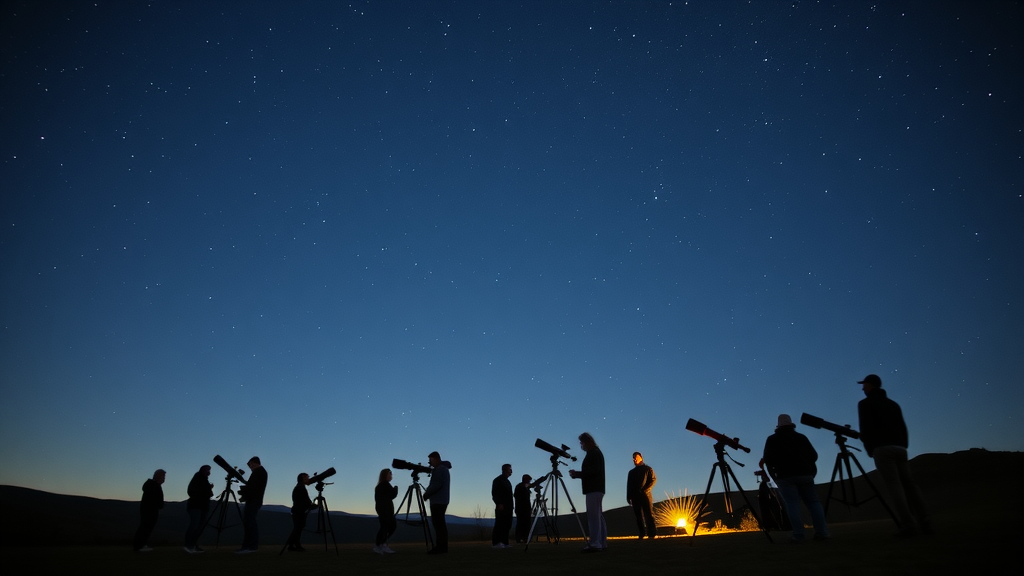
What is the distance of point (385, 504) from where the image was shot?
1178 cm

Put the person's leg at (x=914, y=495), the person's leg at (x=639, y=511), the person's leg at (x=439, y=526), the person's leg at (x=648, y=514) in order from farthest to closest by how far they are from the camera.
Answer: the person's leg at (x=639, y=511) → the person's leg at (x=648, y=514) → the person's leg at (x=439, y=526) → the person's leg at (x=914, y=495)

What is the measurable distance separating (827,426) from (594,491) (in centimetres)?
400

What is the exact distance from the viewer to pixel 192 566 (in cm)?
784

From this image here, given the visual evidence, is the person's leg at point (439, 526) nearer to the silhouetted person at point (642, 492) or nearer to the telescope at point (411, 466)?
the telescope at point (411, 466)

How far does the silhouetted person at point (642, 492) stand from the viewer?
1264 cm

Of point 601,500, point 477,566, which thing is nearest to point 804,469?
point 601,500

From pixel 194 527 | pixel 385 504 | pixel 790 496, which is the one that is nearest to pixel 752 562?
pixel 790 496

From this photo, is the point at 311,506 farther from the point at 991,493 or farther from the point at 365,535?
the point at 365,535

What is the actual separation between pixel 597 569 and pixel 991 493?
19.7 meters

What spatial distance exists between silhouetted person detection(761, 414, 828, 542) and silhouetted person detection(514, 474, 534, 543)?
7766mm

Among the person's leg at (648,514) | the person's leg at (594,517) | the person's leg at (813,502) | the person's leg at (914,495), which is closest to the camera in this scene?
the person's leg at (914,495)

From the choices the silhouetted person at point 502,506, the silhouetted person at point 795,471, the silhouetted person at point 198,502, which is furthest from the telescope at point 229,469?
the silhouetted person at point 795,471

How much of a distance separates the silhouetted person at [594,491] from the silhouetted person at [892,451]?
3.95m

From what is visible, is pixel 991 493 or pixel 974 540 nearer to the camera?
pixel 974 540
